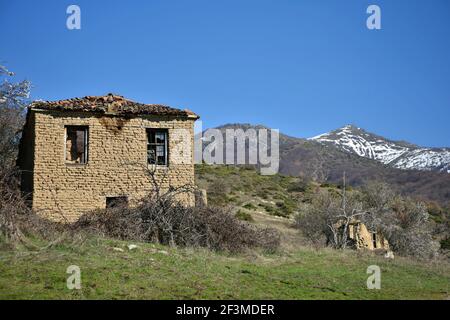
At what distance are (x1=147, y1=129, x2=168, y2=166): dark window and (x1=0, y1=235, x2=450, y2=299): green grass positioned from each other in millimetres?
5331

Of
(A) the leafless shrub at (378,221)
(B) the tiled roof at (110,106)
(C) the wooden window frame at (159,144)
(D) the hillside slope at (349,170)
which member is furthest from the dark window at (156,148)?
(D) the hillside slope at (349,170)

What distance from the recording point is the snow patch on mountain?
116312 mm

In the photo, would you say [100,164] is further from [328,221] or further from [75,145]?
[328,221]

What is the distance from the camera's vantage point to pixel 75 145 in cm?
1891

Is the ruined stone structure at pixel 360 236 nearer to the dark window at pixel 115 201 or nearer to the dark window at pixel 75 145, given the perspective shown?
the dark window at pixel 115 201

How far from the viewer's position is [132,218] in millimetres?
15641

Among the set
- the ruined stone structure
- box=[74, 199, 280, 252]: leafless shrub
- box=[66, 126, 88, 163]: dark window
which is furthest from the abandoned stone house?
the ruined stone structure

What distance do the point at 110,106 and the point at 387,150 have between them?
12049 centimetres

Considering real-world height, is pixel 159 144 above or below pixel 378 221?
above

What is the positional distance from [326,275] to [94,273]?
216 inches

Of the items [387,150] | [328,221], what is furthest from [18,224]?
[387,150]

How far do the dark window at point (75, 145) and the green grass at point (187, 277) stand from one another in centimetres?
580

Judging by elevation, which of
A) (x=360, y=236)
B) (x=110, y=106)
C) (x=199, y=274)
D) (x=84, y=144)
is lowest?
(x=360, y=236)

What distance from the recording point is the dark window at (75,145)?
1844 centimetres
